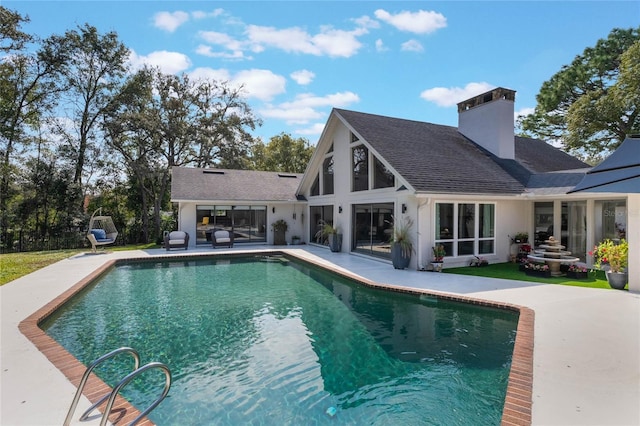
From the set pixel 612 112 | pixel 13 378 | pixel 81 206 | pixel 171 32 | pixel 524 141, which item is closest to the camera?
pixel 13 378

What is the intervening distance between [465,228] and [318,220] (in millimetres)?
8538

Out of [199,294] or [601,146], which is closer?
[199,294]

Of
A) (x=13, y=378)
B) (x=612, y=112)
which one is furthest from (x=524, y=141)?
(x=13, y=378)

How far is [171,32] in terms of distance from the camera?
536 inches

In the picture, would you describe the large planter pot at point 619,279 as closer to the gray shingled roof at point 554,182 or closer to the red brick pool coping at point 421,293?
the gray shingled roof at point 554,182

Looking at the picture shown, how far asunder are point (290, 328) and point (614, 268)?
8.68m

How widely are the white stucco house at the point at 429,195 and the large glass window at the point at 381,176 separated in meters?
0.04

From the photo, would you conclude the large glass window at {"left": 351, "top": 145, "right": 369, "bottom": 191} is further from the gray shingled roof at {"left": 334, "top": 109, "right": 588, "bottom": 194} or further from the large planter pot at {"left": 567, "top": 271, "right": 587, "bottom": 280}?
the large planter pot at {"left": 567, "top": 271, "right": 587, "bottom": 280}

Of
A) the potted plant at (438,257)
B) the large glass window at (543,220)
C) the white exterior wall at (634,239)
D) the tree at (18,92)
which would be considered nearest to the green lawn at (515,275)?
the potted plant at (438,257)

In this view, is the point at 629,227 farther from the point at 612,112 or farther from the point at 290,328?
the point at 612,112

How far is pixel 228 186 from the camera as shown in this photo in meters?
19.6

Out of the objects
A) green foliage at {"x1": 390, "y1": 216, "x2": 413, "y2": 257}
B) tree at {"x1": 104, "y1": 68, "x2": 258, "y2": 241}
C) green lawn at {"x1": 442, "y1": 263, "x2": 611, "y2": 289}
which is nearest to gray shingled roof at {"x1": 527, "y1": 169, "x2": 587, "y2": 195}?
green lawn at {"x1": 442, "y1": 263, "x2": 611, "y2": 289}

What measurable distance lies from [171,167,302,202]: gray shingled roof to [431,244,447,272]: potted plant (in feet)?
32.7

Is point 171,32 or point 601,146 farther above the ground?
point 171,32
